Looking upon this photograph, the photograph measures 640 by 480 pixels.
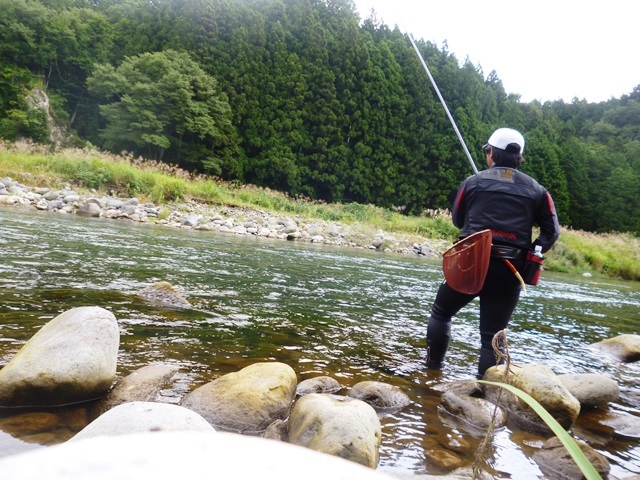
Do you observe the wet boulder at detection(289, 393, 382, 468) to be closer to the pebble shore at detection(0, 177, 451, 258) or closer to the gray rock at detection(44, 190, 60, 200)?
the pebble shore at detection(0, 177, 451, 258)

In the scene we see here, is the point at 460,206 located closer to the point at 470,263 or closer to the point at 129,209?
the point at 470,263

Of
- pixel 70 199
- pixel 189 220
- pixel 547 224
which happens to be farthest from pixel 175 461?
pixel 70 199

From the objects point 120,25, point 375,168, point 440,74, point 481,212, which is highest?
point 440,74

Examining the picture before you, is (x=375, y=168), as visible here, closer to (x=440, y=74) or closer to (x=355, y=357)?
(x=440, y=74)

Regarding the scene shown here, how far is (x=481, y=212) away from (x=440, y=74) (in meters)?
37.2

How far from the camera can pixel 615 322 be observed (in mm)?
6035

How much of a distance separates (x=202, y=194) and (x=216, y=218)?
2809 millimetres

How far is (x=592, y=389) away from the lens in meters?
2.73

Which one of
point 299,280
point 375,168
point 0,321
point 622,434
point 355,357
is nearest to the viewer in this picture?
point 622,434

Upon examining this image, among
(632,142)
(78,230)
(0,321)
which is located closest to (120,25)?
(78,230)

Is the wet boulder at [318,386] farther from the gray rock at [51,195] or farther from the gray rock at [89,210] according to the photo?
the gray rock at [51,195]

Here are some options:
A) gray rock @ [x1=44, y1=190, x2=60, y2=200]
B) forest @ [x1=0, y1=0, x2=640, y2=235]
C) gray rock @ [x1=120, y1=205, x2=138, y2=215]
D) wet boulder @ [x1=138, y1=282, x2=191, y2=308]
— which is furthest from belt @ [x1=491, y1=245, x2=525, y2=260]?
forest @ [x1=0, y1=0, x2=640, y2=235]

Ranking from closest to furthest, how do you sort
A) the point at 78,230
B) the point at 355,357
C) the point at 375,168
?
the point at 355,357 → the point at 78,230 → the point at 375,168

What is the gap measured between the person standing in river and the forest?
Answer: 21963mm
